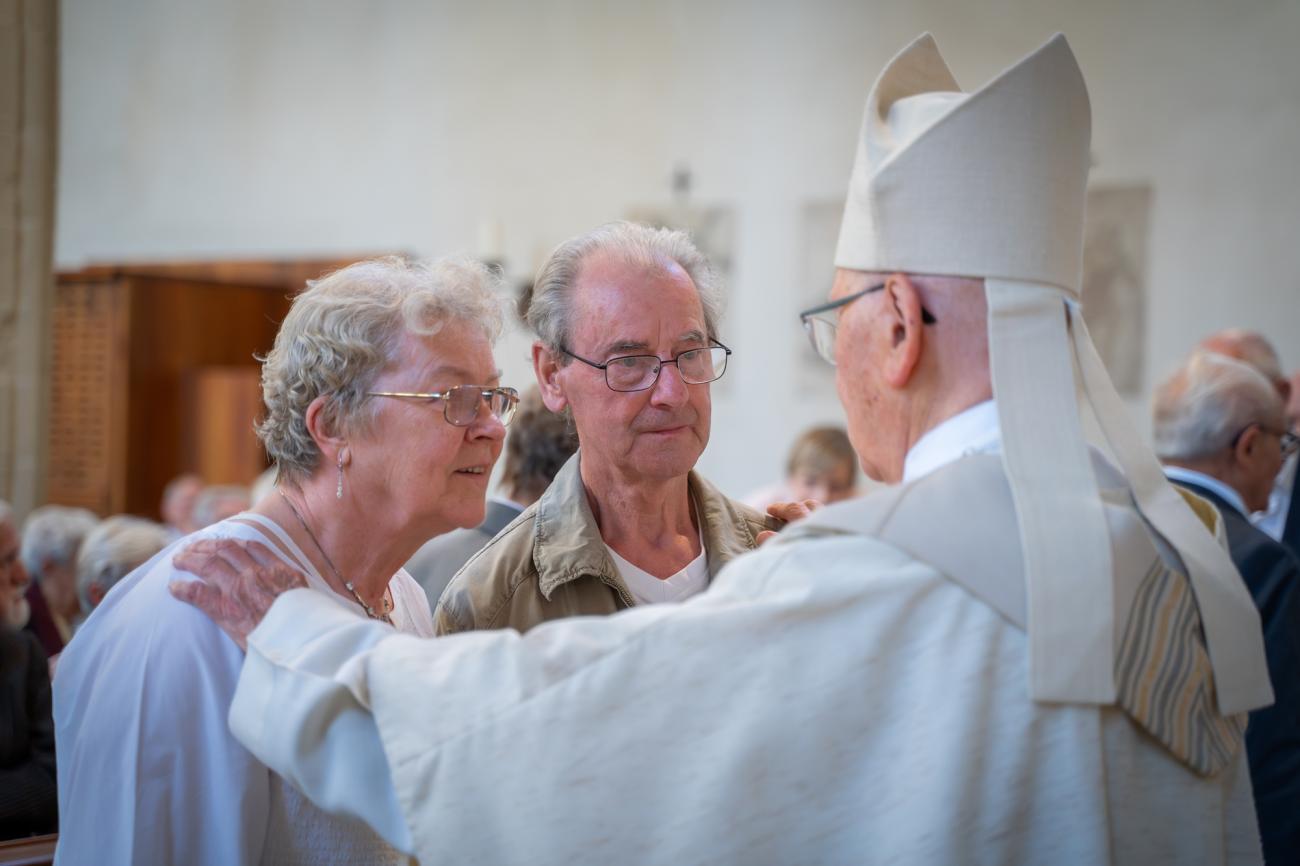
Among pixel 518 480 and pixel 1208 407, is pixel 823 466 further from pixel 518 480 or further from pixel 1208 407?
pixel 518 480

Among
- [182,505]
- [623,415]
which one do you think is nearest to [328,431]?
[623,415]

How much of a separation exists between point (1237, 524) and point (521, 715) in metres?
2.48

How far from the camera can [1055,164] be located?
1598 mm

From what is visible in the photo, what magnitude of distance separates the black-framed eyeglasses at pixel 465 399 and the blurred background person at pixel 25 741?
1564 millimetres

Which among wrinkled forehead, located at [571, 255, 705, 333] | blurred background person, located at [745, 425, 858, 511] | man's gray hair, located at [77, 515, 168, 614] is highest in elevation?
wrinkled forehead, located at [571, 255, 705, 333]

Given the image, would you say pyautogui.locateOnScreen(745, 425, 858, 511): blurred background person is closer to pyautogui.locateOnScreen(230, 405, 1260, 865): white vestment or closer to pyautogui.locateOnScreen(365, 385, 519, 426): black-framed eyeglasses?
pyautogui.locateOnScreen(365, 385, 519, 426): black-framed eyeglasses

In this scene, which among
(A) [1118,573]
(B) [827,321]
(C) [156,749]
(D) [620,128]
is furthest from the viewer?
(D) [620,128]

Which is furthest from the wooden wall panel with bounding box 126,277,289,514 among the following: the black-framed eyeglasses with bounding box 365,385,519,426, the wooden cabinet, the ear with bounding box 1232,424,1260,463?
the black-framed eyeglasses with bounding box 365,385,519,426

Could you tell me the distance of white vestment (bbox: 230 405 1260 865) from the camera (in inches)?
54.7

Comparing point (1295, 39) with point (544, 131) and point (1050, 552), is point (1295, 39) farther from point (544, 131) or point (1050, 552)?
point (1050, 552)

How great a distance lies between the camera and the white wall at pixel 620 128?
306 inches

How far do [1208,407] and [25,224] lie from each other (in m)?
5.00

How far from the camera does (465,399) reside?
2.22 m

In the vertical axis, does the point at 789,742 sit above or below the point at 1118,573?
below
